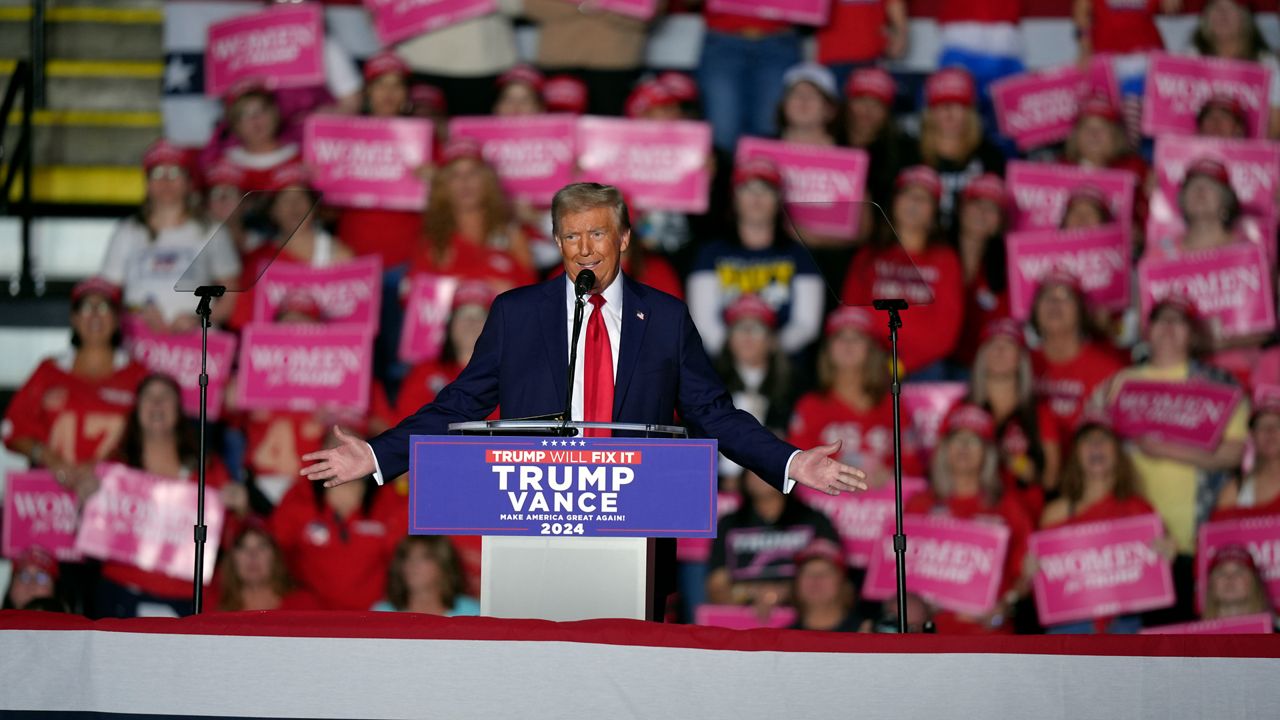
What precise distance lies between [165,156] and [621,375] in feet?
12.2

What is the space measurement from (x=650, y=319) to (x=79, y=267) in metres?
4.37

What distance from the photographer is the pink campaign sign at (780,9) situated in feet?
21.6

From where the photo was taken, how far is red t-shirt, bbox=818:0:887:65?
6.68m

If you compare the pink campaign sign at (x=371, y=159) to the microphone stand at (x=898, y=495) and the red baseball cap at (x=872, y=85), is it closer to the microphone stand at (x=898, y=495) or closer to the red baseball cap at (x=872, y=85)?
the red baseball cap at (x=872, y=85)

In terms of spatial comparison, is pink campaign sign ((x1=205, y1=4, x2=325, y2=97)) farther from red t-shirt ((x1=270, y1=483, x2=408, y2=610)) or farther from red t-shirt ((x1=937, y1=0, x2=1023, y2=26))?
red t-shirt ((x1=937, y1=0, x2=1023, y2=26))

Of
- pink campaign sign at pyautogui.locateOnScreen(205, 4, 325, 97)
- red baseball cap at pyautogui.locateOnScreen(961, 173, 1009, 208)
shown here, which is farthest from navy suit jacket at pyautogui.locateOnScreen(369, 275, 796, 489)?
pink campaign sign at pyautogui.locateOnScreen(205, 4, 325, 97)

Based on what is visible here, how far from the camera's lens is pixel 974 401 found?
6.09m

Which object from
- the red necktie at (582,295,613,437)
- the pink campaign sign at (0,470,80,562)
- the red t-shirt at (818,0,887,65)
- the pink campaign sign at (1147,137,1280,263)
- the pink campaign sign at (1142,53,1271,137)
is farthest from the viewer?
the red t-shirt at (818,0,887,65)

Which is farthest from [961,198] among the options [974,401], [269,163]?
[269,163]

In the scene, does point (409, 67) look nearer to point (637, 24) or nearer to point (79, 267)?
point (637, 24)

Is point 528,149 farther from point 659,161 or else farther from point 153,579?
point 153,579

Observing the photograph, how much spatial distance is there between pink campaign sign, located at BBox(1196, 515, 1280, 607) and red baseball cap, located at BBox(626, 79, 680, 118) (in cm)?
275

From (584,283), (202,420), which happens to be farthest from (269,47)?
(584,283)

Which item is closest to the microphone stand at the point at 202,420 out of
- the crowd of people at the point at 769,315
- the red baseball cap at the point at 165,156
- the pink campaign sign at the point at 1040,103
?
the crowd of people at the point at 769,315
